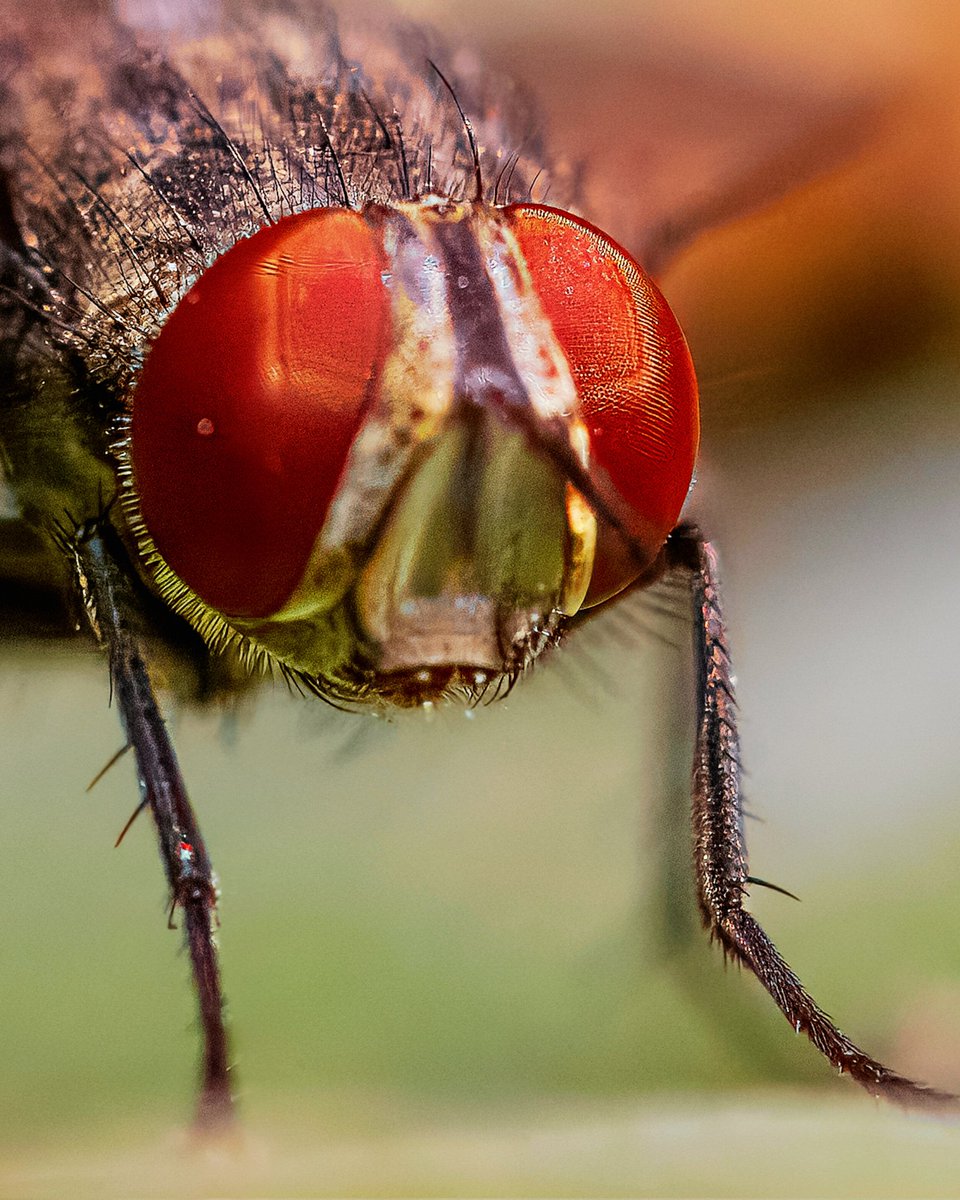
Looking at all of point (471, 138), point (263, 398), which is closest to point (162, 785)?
point (263, 398)

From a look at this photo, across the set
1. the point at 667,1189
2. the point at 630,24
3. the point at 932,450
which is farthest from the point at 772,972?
the point at 630,24

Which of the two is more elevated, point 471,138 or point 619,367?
point 471,138

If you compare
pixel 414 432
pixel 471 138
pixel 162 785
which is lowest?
pixel 162 785

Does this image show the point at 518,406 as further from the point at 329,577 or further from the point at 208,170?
the point at 208,170

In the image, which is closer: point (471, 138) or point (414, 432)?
point (414, 432)

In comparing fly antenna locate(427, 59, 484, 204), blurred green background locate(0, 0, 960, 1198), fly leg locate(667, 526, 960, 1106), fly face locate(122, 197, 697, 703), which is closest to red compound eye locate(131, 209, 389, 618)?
fly face locate(122, 197, 697, 703)

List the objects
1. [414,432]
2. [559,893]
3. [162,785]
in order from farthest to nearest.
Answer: [559,893] → [162,785] → [414,432]

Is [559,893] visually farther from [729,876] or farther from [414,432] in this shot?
[414,432]

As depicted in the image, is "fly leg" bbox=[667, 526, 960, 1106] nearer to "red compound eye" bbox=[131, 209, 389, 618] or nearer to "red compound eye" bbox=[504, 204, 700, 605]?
"red compound eye" bbox=[504, 204, 700, 605]
